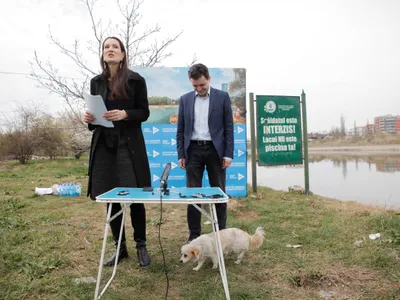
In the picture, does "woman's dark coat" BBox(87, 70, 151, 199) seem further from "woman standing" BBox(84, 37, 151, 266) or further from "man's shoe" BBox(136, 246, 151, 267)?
"man's shoe" BBox(136, 246, 151, 267)

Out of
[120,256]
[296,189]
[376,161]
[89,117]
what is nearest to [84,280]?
[120,256]

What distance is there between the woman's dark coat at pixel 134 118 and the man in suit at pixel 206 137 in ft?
1.87

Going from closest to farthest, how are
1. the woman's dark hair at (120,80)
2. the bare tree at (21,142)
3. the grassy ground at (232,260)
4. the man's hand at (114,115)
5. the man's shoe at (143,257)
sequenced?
the grassy ground at (232,260)
the man's hand at (114,115)
the woman's dark hair at (120,80)
the man's shoe at (143,257)
the bare tree at (21,142)

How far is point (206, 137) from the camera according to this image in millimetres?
3268

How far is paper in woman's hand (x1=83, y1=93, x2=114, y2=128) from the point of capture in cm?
243

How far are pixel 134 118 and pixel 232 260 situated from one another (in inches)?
66.8

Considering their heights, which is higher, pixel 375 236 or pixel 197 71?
pixel 197 71

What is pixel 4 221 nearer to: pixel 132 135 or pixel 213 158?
pixel 132 135

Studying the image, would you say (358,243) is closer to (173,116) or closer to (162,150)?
(162,150)

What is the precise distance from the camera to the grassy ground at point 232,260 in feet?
7.95

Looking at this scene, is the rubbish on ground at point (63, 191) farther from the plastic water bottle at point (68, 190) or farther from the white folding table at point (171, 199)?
the white folding table at point (171, 199)

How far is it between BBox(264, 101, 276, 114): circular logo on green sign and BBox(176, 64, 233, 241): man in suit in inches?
143

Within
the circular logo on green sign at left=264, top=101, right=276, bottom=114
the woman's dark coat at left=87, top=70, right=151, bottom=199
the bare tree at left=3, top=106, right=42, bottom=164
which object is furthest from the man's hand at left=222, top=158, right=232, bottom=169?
the bare tree at left=3, top=106, right=42, bottom=164

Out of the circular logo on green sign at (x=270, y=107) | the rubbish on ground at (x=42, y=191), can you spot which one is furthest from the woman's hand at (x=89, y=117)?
the rubbish on ground at (x=42, y=191)
